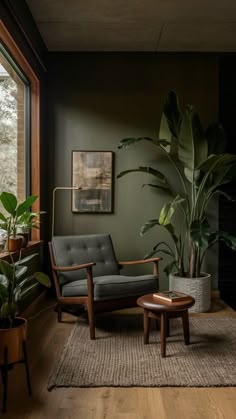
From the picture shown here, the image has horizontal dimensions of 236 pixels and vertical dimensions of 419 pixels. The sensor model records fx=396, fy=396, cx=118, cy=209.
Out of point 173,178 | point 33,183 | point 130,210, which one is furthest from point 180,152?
point 33,183

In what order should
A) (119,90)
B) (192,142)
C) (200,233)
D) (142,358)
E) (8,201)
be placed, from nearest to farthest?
1. (8,201)
2. (142,358)
3. (200,233)
4. (192,142)
5. (119,90)

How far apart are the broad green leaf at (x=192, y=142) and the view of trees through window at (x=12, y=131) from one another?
5.34 ft

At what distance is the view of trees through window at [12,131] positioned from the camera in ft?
11.5

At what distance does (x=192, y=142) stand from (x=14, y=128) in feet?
5.74

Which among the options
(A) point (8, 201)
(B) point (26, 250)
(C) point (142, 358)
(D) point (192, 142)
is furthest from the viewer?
(D) point (192, 142)

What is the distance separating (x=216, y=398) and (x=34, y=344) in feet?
4.80

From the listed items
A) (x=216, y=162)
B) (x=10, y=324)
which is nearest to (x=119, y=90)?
(x=216, y=162)

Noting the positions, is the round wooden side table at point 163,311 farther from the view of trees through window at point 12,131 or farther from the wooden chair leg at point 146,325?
the view of trees through window at point 12,131

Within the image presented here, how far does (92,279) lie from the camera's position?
326 cm

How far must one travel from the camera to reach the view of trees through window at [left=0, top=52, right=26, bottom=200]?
350 cm

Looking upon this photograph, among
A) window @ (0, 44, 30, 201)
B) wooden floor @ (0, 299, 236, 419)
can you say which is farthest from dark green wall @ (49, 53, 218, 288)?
wooden floor @ (0, 299, 236, 419)

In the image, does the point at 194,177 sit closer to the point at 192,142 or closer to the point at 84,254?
the point at 192,142

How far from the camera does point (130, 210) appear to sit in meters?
4.69

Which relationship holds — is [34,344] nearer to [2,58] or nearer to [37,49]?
[2,58]
